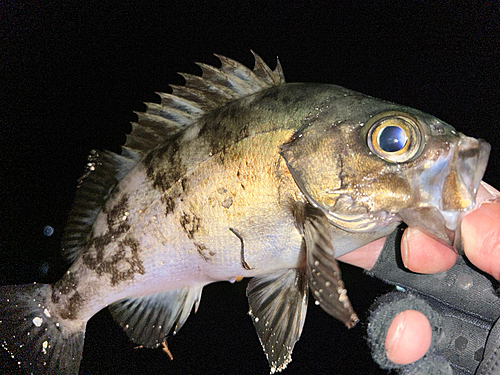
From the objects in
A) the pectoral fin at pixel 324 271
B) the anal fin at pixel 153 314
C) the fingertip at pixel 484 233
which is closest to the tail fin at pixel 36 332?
the anal fin at pixel 153 314

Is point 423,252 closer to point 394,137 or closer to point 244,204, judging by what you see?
point 394,137

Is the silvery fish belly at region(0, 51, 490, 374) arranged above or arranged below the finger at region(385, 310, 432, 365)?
above

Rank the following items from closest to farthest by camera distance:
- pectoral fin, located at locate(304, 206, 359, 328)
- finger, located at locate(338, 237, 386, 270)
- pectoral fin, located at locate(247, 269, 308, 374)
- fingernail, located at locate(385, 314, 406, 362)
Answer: pectoral fin, located at locate(304, 206, 359, 328)
pectoral fin, located at locate(247, 269, 308, 374)
fingernail, located at locate(385, 314, 406, 362)
finger, located at locate(338, 237, 386, 270)

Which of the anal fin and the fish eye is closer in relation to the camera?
the fish eye

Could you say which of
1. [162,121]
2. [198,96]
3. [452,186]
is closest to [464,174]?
[452,186]

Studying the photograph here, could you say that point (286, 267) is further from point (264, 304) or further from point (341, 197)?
point (341, 197)

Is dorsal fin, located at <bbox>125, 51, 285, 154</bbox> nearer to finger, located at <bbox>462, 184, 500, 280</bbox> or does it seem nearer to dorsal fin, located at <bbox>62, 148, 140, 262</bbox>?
dorsal fin, located at <bbox>62, 148, 140, 262</bbox>

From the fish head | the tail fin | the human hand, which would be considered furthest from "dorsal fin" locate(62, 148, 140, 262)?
the human hand
